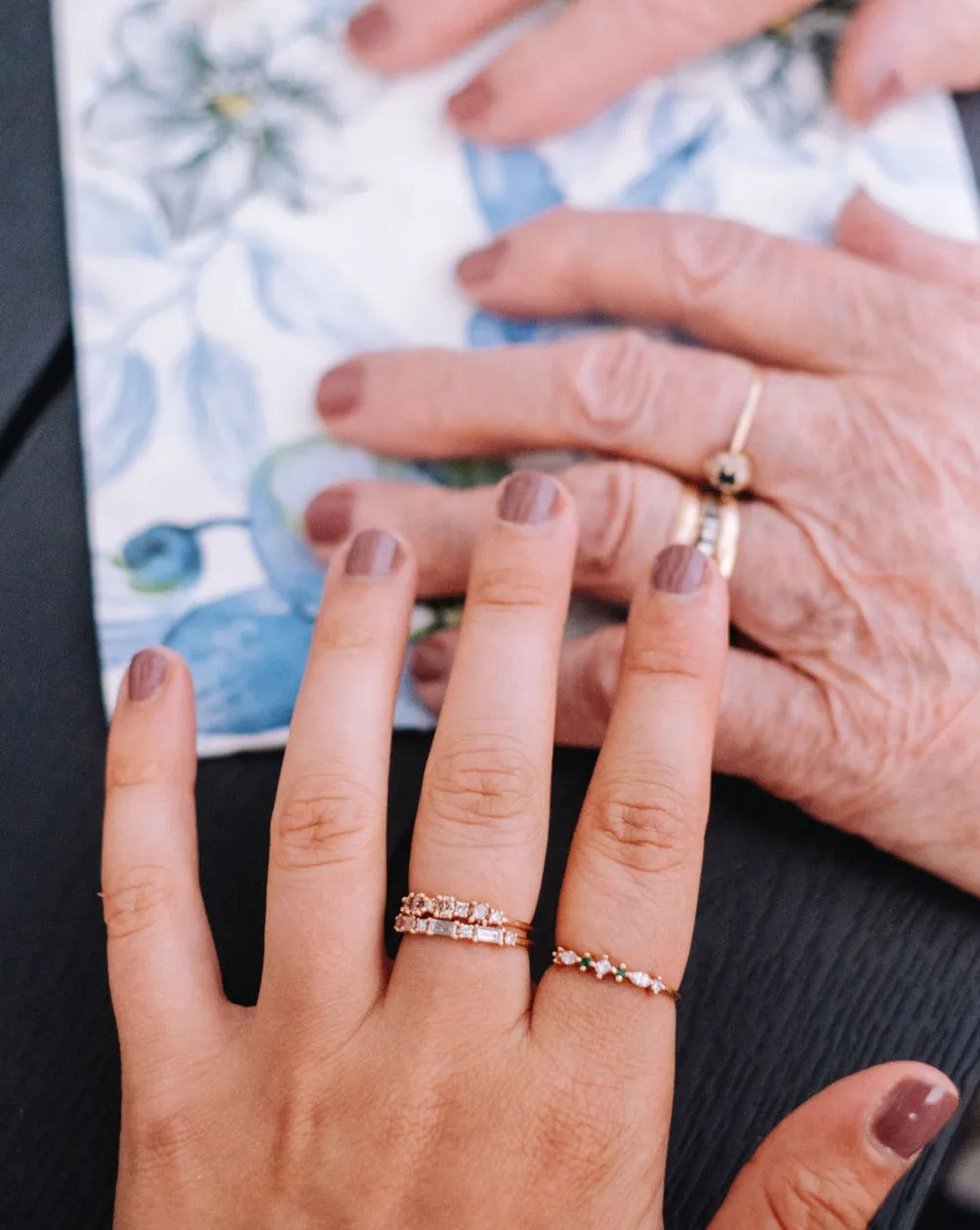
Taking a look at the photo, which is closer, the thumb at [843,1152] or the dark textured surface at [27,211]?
the thumb at [843,1152]

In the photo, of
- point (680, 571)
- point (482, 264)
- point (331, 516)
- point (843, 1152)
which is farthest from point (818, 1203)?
point (482, 264)

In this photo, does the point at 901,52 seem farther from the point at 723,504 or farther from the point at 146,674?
the point at 146,674

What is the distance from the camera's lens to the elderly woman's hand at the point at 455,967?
0.40m

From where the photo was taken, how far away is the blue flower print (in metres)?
0.58

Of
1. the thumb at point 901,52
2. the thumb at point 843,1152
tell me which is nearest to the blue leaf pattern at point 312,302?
the thumb at point 901,52

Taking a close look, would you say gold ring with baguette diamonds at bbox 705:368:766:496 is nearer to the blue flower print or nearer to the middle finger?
the middle finger

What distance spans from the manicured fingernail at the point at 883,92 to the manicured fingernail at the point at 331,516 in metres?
0.39

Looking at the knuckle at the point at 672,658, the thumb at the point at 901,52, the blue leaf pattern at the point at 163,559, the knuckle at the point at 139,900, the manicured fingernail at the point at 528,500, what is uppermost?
the thumb at the point at 901,52

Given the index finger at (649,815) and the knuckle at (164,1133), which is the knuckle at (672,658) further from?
the knuckle at (164,1133)

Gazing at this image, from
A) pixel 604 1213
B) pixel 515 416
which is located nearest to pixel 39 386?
pixel 515 416

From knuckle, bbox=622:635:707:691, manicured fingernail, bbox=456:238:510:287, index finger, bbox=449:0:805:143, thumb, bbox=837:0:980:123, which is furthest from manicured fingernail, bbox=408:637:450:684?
thumb, bbox=837:0:980:123

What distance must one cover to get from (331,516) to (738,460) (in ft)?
0.72

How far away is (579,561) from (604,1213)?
0.30 metres

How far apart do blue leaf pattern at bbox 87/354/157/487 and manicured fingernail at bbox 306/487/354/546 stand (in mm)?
100
